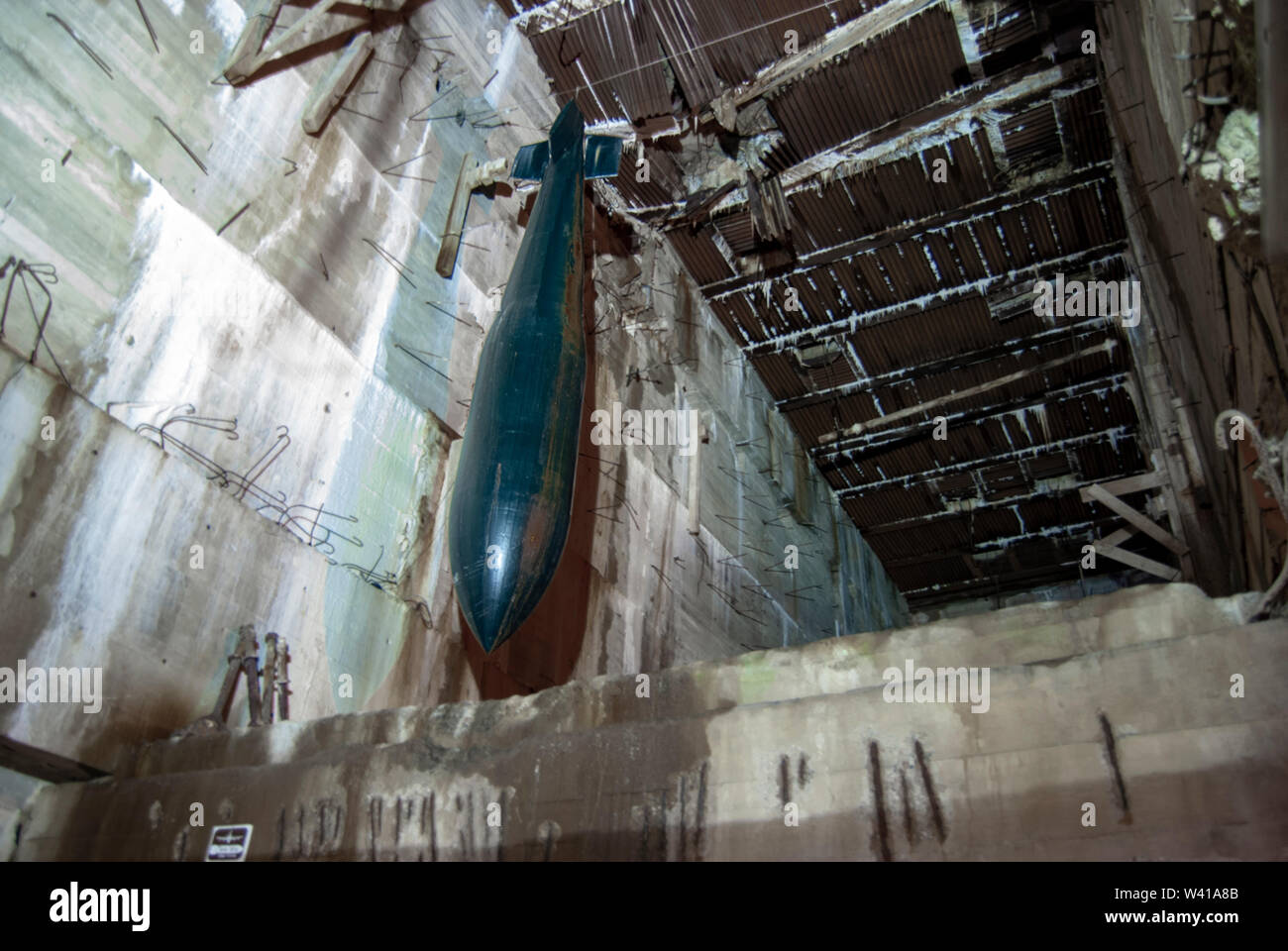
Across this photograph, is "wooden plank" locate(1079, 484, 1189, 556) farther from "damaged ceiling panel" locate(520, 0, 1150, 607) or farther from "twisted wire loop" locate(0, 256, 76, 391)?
"twisted wire loop" locate(0, 256, 76, 391)

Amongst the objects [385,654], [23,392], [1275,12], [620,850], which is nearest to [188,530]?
[23,392]

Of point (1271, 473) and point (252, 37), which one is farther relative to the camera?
point (252, 37)

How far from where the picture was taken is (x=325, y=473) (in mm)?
7582

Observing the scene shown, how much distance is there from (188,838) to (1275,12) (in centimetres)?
627

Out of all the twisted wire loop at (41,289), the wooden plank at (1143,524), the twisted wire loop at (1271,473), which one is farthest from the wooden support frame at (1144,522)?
the twisted wire loop at (41,289)

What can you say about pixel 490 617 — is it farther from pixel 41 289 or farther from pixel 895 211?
pixel 895 211

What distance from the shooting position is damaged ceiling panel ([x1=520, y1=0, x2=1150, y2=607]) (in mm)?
11375

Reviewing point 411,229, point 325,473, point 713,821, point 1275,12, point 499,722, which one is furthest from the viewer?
point 411,229

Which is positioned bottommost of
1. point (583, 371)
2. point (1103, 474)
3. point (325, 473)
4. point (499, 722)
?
point (499, 722)

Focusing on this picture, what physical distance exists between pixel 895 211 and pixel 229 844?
11.9 metres

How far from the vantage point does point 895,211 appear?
13.3 meters

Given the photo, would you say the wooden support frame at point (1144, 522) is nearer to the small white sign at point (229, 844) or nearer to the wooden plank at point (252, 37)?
the small white sign at point (229, 844)

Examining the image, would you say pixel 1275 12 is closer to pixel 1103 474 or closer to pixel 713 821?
pixel 713 821

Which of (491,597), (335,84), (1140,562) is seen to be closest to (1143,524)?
(1140,562)
